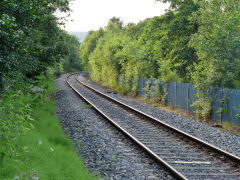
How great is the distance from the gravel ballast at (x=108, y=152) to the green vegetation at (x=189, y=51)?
5.52 metres

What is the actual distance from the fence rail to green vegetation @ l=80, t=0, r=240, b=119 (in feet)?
1.41

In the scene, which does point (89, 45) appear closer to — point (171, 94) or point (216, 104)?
point (171, 94)

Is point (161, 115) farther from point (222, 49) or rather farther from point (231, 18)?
point (231, 18)

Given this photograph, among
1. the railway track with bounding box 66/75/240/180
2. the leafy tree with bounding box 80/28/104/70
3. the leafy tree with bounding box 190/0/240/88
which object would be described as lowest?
the railway track with bounding box 66/75/240/180

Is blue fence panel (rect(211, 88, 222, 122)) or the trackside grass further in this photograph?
blue fence panel (rect(211, 88, 222, 122))

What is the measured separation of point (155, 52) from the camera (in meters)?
23.6

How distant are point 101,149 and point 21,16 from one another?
433cm

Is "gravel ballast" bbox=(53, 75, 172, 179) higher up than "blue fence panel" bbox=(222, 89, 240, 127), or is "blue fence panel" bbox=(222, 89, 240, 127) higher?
"blue fence panel" bbox=(222, 89, 240, 127)

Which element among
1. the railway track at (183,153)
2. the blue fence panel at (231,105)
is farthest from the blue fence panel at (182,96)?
the railway track at (183,153)

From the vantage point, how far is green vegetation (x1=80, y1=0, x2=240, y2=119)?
41.5ft

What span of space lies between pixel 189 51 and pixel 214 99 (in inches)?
356

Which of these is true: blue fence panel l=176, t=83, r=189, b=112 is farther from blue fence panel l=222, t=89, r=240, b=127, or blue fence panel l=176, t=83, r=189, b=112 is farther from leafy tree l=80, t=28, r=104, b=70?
leafy tree l=80, t=28, r=104, b=70

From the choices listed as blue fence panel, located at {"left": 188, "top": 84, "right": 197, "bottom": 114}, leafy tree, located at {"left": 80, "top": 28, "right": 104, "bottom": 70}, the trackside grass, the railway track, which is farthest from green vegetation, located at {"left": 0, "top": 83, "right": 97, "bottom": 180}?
leafy tree, located at {"left": 80, "top": 28, "right": 104, "bottom": 70}

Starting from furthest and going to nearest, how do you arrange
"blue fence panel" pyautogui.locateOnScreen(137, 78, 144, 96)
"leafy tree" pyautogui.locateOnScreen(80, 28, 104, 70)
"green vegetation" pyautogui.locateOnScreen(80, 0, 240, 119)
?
"leafy tree" pyautogui.locateOnScreen(80, 28, 104, 70), "blue fence panel" pyautogui.locateOnScreen(137, 78, 144, 96), "green vegetation" pyautogui.locateOnScreen(80, 0, 240, 119)
